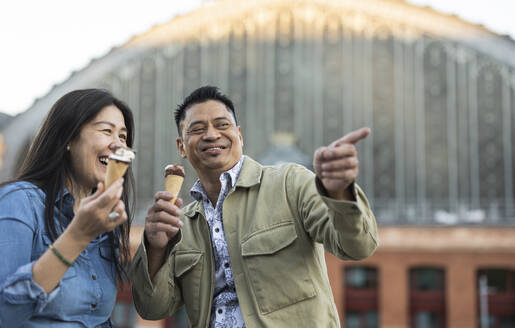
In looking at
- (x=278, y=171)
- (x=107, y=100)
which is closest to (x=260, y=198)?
(x=278, y=171)

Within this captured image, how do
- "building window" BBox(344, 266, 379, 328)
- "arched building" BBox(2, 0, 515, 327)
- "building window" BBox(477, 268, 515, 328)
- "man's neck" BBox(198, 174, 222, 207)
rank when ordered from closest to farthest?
"man's neck" BBox(198, 174, 222, 207) < "building window" BBox(477, 268, 515, 328) < "building window" BBox(344, 266, 379, 328) < "arched building" BBox(2, 0, 515, 327)

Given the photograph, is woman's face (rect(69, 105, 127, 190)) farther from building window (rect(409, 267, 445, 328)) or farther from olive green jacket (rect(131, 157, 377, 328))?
building window (rect(409, 267, 445, 328))

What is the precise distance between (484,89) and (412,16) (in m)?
3.54

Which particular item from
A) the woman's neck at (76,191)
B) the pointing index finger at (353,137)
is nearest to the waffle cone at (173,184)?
the woman's neck at (76,191)

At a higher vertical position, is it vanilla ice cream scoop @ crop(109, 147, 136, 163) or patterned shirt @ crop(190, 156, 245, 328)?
vanilla ice cream scoop @ crop(109, 147, 136, 163)

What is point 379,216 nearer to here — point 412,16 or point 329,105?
point 329,105

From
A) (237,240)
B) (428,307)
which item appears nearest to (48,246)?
(237,240)

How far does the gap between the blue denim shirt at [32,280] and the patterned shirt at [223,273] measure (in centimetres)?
48

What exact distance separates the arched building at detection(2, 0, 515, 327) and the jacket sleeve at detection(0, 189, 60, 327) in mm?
18121

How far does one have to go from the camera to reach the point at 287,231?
2.87 metres

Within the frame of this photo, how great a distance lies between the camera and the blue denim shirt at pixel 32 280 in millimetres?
2230

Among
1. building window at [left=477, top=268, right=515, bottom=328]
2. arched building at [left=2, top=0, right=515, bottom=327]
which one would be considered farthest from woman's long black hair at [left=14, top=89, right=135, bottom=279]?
building window at [left=477, top=268, right=515, bottom=328]

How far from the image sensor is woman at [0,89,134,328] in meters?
2.23

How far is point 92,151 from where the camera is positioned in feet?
8.99
